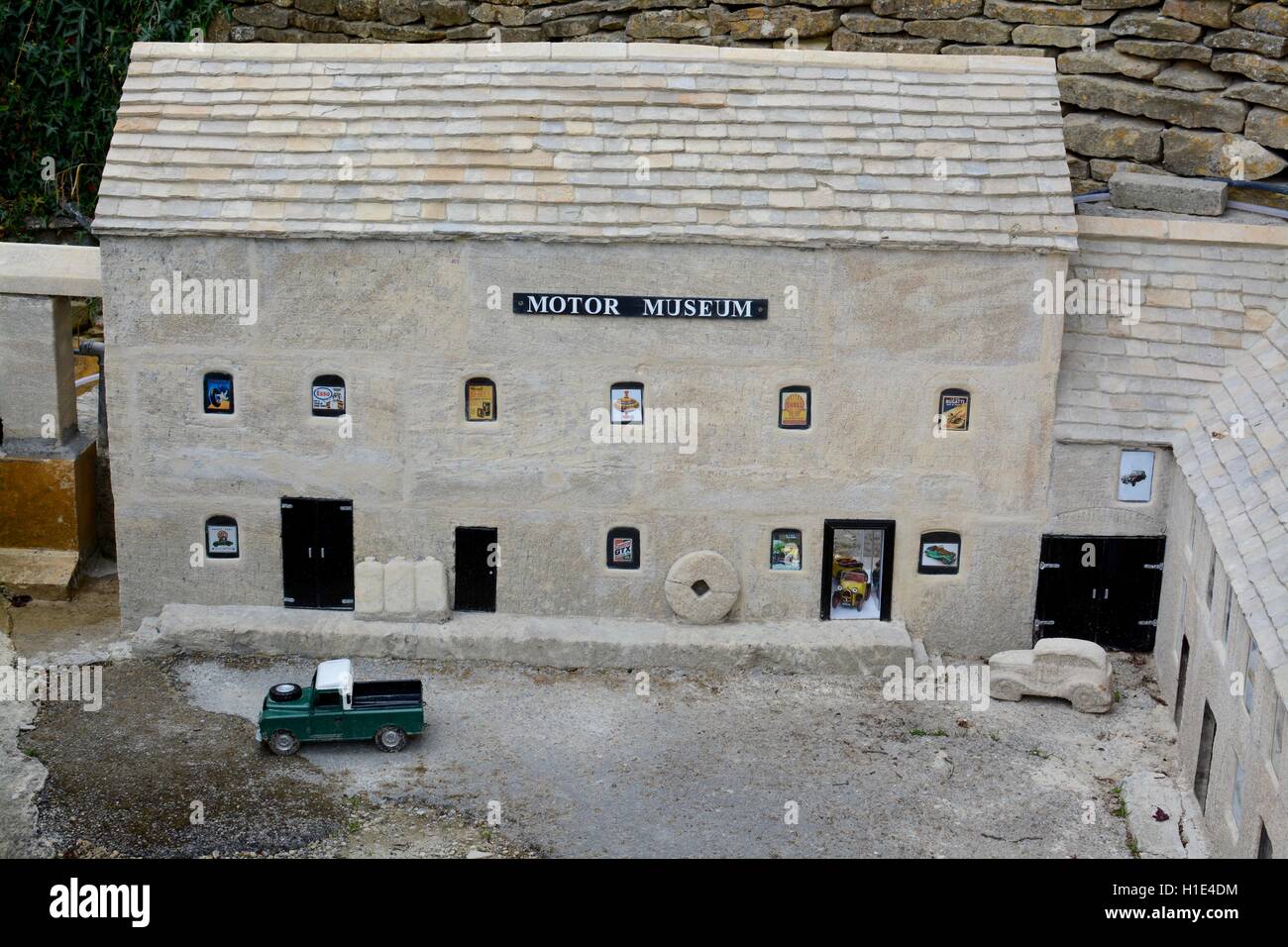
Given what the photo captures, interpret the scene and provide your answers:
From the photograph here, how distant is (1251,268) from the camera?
838 inches

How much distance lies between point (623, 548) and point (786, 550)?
196 centimetres

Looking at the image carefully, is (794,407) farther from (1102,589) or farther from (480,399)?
(1102,589)

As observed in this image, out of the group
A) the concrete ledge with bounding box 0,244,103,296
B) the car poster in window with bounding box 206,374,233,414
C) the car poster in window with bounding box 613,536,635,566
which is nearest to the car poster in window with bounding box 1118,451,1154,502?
the car poster in window with bounding box 613,536,635,566

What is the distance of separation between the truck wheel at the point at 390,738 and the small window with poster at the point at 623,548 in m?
3.62

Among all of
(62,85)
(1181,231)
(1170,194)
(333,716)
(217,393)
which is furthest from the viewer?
(62,85)

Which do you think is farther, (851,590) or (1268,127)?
(1268,127)

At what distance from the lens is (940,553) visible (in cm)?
2138

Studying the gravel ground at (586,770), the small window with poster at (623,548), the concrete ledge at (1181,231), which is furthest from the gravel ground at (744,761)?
the concrete ledge at (1181,231)

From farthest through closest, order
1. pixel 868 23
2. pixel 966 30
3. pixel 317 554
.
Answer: pixel 868 23
pixel 966 30
pixel 317 554

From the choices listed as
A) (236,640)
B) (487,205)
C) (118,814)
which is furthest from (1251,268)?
(118,814)

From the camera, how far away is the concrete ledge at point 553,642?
832 inches

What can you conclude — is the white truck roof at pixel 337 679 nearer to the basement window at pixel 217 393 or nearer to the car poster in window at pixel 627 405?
the basement window at pixel 217 393

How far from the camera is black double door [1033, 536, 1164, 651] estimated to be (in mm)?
21266

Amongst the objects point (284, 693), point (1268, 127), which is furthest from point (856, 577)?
point (1268, 127)
